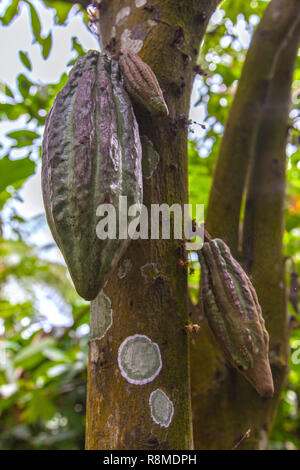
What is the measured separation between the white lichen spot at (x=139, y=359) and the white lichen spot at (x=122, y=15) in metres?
0.83

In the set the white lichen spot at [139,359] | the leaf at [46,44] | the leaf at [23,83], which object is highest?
the leaf at [46,44]

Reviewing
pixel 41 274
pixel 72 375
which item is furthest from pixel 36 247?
pixel 72 375

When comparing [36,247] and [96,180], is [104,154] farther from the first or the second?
[36,247]

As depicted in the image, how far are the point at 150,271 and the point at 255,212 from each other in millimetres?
762

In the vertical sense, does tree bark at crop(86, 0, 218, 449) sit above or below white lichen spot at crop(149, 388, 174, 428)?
above

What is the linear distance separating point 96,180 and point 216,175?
0.88m

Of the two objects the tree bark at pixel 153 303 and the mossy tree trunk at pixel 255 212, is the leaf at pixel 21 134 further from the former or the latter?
the mossy tree trunk at pixel 255 212

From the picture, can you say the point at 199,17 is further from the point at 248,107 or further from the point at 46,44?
the point at 46,44

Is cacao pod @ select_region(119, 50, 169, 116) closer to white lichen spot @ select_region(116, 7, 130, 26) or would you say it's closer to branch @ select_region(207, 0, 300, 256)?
white lichen spot @ select_region(116, 7, 130, 26)

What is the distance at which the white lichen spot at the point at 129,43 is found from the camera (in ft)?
3.41

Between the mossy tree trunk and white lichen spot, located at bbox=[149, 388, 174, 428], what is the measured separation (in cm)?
53

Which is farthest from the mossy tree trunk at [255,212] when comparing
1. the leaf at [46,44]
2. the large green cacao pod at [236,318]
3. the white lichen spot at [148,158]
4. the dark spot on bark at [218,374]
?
the leaf at [46,44]

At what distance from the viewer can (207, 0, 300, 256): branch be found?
59.8 inches

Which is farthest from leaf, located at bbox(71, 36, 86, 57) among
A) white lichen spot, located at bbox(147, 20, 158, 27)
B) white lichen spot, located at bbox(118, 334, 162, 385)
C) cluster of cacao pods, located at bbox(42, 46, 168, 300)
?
Answer: white lichen spot, located at bbox(118, 334, 162, 385)
